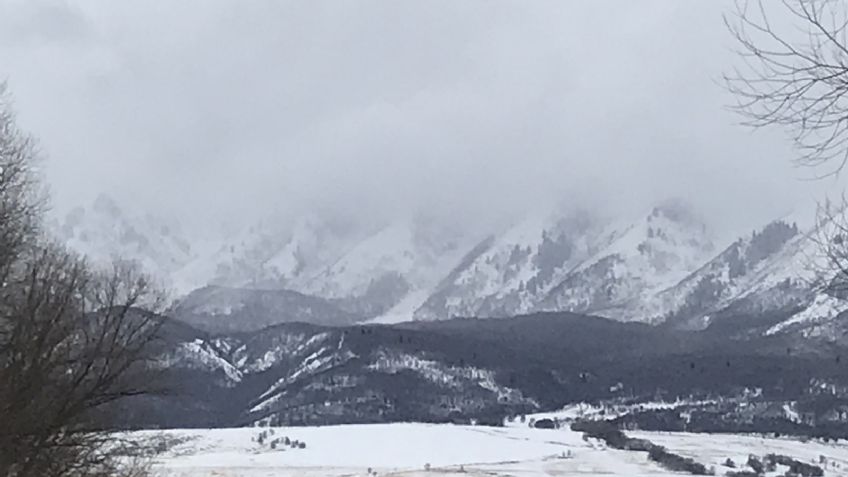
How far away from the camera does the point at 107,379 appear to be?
12180mm

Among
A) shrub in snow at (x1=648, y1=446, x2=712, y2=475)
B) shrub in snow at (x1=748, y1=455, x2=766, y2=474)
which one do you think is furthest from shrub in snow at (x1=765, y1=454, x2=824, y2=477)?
shrub in snow at (x1=648, y1=446, x2=712, y2=475)

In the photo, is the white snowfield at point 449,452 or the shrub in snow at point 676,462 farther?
the shrub in snow at point 676,462

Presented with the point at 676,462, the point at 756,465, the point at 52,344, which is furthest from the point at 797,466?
the point at 52,344

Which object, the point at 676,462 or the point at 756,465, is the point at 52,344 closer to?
the point at 676,462

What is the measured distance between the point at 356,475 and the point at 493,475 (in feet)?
40.3

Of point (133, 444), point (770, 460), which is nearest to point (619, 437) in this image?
point (770, 460)

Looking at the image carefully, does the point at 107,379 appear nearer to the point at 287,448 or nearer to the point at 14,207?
the point at 14,207

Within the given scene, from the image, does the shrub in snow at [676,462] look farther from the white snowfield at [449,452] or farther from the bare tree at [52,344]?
the bare tree at [52,344]

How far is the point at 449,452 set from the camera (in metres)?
136

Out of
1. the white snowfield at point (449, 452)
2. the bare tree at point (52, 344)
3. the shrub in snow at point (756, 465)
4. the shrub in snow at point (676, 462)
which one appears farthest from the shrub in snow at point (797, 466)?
the bare tree at point (52, 344)

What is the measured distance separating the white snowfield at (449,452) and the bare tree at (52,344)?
83834 millimetres

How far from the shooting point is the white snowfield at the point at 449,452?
114188mm

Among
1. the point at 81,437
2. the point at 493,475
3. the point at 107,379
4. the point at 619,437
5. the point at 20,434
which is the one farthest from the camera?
the point at 619,437

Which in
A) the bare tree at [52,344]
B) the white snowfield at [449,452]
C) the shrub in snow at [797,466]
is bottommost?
the bare tree at [52,344]
